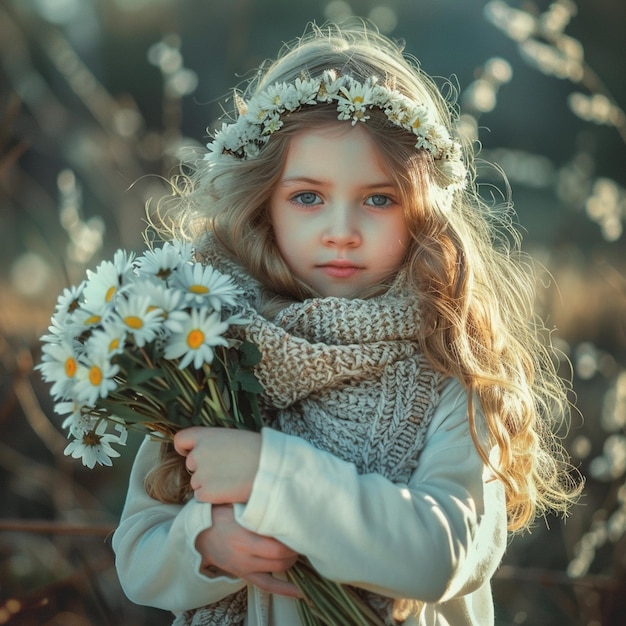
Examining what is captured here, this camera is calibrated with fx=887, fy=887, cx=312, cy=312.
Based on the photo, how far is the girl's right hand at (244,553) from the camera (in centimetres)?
156

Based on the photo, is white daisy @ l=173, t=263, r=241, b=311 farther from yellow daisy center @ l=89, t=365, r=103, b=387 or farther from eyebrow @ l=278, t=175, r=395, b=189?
eyebrow @ l=278, t=175, r=395, b=189

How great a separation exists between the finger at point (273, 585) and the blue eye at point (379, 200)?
0.77m

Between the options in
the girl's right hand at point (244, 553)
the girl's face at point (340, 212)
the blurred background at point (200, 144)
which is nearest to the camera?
the girl's right hand at point (244, 553)

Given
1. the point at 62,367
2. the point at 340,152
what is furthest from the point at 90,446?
the point at 340,152

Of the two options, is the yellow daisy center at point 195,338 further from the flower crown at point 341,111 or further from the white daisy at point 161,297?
the flower crown at point 341,111

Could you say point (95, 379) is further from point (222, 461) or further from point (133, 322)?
point (222, 461)

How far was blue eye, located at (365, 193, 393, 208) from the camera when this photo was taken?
1.84 m

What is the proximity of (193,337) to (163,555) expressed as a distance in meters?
0.45

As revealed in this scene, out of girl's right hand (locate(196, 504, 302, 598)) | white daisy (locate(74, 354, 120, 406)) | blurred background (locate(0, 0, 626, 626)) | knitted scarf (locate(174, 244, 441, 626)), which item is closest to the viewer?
white daisy (locate(74, 354, 120, 406))

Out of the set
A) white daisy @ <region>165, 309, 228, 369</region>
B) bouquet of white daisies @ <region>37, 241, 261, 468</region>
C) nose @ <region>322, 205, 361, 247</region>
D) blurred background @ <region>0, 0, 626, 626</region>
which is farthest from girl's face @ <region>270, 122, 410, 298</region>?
blurred background @ <region>0, 0, 626, 626</region>

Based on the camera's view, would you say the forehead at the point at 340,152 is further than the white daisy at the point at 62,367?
Yes

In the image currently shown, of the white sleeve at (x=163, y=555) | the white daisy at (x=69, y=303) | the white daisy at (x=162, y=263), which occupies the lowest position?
the white sleeve at (x=163, y=555)

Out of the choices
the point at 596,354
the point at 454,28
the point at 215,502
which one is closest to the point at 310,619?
the point at 215,502

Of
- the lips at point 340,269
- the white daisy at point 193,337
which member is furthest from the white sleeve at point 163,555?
the lips at point 340,269
